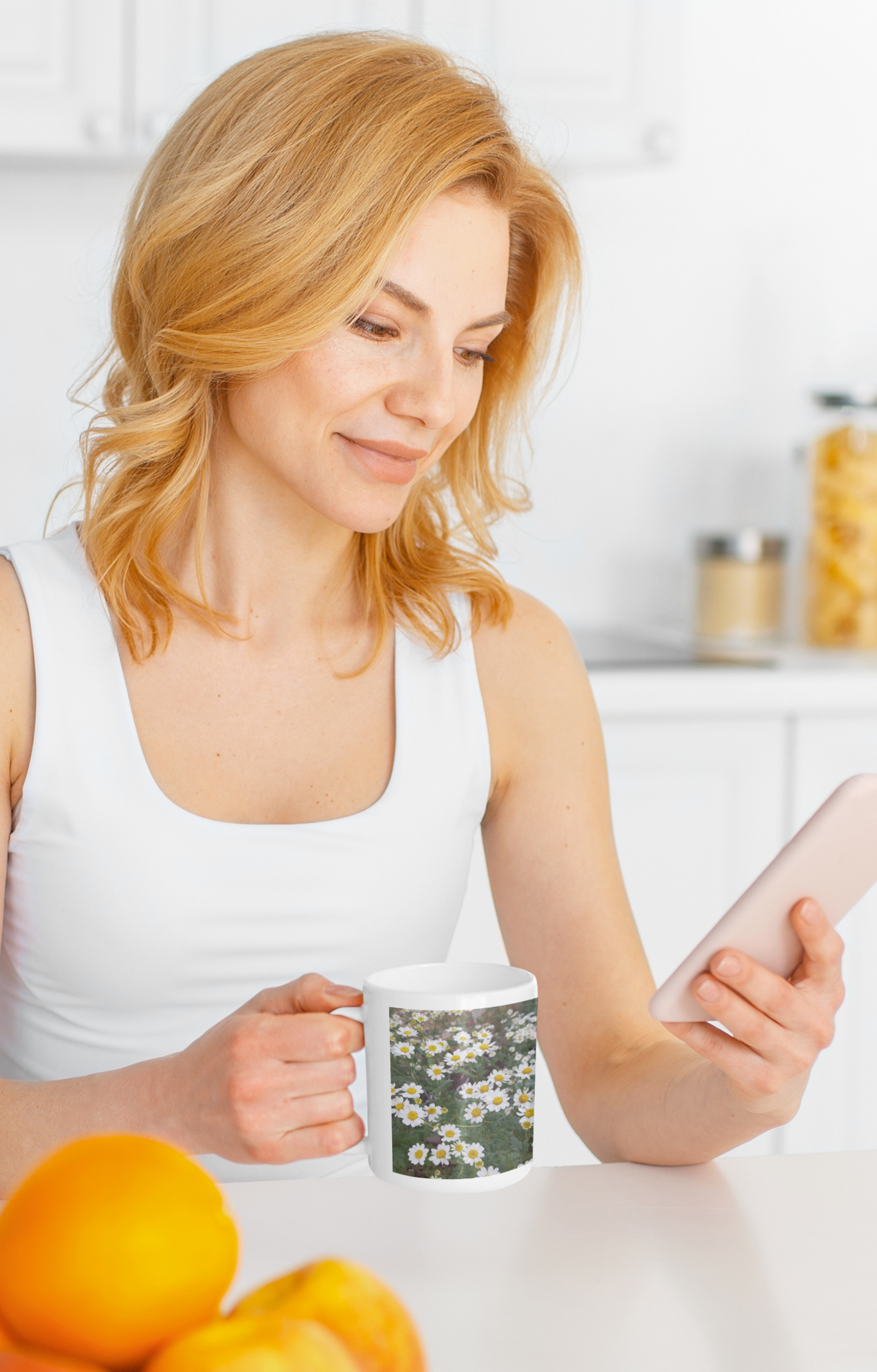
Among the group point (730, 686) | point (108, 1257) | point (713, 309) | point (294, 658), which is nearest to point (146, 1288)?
point (108, 1257)

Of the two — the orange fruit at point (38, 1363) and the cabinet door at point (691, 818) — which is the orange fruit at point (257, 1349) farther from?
the cabinet door at point (691, 818)

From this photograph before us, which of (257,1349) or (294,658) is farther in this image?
(294,658)

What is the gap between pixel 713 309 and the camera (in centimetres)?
221

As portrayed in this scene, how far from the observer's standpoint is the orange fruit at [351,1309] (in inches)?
14.0

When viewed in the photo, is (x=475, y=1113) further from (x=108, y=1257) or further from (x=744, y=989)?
(x=108, y=1257)

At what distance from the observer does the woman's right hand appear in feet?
2.13

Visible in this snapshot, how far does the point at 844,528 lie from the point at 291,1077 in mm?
1450

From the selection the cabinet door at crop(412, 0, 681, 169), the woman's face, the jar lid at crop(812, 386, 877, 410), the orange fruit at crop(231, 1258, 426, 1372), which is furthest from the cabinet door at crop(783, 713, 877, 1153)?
the orange fruit at crop(231, 1258, 426, 1372)

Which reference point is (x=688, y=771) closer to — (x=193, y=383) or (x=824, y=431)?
(x=824, y=431)

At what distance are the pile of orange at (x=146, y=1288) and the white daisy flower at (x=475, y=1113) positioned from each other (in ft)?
0.77

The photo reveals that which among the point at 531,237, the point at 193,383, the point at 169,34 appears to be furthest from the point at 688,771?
the point at 169,34

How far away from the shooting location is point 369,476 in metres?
0.98

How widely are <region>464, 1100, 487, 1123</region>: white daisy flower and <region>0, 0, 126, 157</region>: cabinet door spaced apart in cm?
141

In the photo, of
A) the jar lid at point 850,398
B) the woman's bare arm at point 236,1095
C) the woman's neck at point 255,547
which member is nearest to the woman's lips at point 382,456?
the woman's neck at point 255,547
